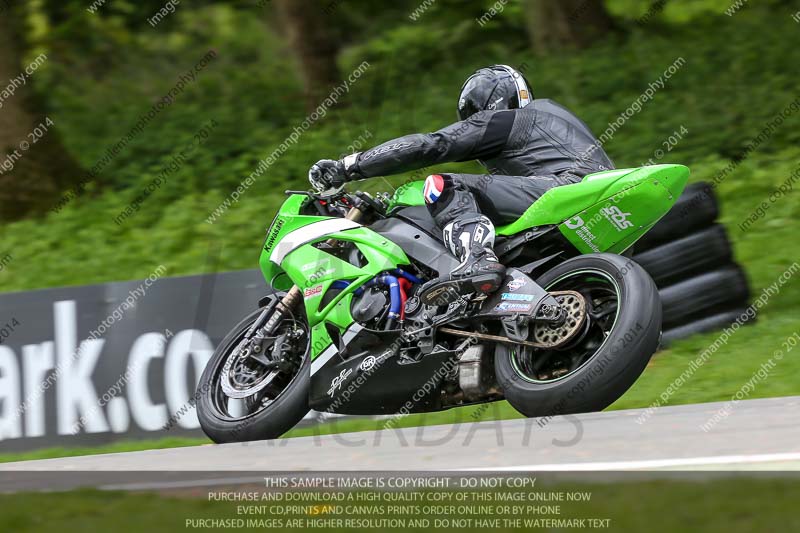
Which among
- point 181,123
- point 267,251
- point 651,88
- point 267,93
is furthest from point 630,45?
point 267,251

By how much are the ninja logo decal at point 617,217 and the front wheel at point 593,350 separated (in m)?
0.25

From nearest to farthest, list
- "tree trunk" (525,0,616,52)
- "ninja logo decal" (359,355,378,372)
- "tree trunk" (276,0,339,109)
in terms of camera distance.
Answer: "ninja logo decal" (359,355,378,372) → "tree trunk" (276,0,339,109) → "tree trunk" (525,0,616,52)

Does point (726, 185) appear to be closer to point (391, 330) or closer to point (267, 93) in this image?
point (391, 330)

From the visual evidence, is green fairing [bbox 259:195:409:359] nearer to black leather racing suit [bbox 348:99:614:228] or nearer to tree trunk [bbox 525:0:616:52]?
black leather racing suit [bbox 348:99:614:228]

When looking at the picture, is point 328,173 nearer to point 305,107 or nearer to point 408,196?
point 408,196

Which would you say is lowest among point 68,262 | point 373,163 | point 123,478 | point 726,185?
point 726,185

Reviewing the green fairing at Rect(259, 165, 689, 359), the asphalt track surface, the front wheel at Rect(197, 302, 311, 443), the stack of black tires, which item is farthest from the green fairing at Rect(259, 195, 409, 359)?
the stack of black tires

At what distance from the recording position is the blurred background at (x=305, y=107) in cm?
1121

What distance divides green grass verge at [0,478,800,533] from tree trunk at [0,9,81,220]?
8.51 metres

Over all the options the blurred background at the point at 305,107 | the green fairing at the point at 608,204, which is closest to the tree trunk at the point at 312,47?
the blurred background at the point at 305,107

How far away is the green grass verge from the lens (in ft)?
12.2

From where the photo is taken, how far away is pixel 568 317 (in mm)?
5539

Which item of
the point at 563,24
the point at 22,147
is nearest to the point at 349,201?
the point at 22,147

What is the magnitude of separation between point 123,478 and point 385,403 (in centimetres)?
143
